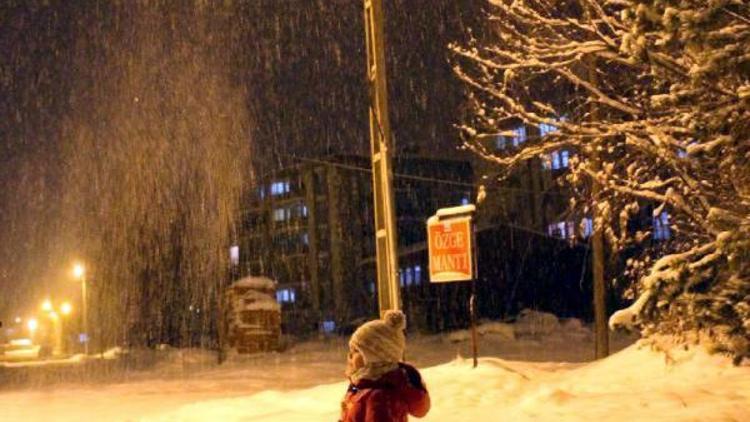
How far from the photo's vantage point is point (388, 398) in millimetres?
4508

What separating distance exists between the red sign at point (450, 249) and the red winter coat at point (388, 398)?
849 cm

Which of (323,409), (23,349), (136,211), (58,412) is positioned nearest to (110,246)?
(136,211)

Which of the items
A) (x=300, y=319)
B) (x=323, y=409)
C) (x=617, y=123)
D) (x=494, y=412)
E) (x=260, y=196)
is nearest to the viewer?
(x=617, y=123)

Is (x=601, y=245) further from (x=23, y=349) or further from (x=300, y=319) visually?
(x=23, y=349)

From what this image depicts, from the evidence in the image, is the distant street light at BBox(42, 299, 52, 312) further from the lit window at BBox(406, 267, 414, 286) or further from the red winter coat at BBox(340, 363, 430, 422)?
the red winter coat at BBox(340, 363, 430, 422)

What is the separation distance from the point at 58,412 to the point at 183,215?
29692mm

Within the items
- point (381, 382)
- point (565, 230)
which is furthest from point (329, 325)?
point (381, 382)

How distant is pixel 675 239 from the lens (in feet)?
31.3

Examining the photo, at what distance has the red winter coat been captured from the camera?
448cm

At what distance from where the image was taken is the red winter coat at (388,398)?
448cm

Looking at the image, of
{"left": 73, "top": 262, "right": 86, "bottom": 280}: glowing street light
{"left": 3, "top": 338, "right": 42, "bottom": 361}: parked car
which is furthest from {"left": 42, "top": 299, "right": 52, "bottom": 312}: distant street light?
{"left": 73, "top": 262, "right": 86, "bottom": 280}: glowing street light

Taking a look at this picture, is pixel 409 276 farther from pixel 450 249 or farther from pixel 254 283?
pixel 450 249

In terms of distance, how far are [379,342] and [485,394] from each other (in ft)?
24.9

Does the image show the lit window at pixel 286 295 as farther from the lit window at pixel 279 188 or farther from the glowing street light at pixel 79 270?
the glowing street light at pixel 79 270
